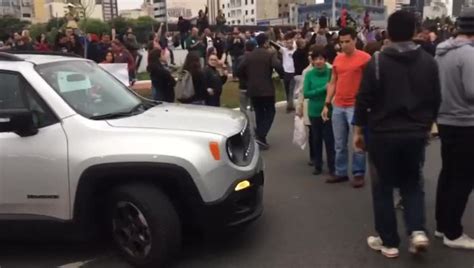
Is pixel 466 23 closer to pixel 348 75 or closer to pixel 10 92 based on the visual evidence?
pixel 348 75

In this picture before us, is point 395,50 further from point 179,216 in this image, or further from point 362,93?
point 179,216

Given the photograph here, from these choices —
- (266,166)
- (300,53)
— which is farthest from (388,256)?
(300,53)

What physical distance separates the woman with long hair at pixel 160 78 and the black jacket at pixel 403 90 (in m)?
5.58

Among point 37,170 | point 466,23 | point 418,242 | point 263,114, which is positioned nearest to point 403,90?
point 466,23

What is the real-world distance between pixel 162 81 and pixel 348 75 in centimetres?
403

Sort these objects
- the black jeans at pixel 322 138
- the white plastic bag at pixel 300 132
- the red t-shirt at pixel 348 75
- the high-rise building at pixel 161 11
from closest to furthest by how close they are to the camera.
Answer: the red t-shirt at pixel 348 75 < the black jeans at pixel 322 138 < the white plastic bag at pixel 300 132 < the high-rise building at pixel 161 11

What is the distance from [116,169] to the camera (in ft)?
14.1

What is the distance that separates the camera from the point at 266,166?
800cm

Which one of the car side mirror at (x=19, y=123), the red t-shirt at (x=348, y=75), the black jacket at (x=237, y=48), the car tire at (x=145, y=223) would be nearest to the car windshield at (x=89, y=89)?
the car side mirror at (x=19, y=123)

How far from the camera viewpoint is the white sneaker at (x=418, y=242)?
14.2 feet

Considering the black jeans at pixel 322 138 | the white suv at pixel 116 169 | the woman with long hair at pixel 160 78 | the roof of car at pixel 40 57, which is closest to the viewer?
the white suv at pixel 116 169

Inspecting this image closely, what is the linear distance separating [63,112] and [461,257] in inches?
129

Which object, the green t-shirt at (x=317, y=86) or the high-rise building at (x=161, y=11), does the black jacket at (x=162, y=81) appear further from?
the high-rise building at (x=161, y=11)

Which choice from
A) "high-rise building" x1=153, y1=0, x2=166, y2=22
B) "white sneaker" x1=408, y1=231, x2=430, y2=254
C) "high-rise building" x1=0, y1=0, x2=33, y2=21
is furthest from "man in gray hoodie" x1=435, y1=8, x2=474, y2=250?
"high-rise building" x1=0, y1=0, x2=33, y2=21
